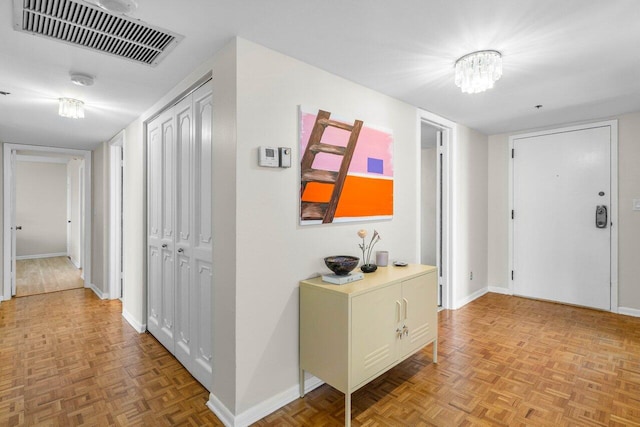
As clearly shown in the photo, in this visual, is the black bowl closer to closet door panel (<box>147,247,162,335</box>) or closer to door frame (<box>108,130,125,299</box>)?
closet door panel (<box>147,247,162,335</box>)

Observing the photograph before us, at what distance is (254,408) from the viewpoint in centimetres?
193

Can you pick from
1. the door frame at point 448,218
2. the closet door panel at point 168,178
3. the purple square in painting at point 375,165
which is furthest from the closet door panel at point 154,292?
the door frame at point 448,218

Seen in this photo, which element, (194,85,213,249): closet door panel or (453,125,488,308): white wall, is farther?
(453,125,488,308): white wall

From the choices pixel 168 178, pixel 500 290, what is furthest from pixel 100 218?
pixel 500 290

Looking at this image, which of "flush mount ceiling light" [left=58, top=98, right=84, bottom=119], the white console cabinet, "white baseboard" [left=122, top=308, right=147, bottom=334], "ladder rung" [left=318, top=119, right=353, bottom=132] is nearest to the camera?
the white console cabinet

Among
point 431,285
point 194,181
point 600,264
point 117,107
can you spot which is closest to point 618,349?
point 600,264

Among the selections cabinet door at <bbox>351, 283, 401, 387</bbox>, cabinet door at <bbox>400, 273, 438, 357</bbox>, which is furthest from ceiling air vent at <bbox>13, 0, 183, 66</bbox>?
cabinet door at <bbox>400, 273, 438, 357</bbox>

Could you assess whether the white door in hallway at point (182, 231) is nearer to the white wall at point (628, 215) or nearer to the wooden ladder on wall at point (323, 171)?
the wooden ladder on wall at point (323, 171)

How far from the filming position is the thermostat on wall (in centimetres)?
195

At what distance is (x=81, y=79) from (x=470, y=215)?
172 inches

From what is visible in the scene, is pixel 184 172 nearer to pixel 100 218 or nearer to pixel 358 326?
pixel 358 326

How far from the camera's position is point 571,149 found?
3992 mm

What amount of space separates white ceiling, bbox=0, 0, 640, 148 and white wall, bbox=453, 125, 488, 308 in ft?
3.03

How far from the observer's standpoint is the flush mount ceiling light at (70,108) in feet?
9.31
